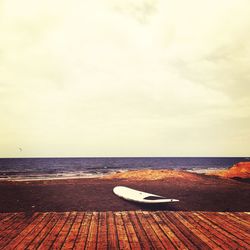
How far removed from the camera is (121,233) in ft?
20.7

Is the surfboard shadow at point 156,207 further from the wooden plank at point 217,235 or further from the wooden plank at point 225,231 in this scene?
the wooden plank at point 217,235

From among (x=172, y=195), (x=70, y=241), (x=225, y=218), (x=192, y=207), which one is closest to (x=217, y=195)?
(x=172, y=195)

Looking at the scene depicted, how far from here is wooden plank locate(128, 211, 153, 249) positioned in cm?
552

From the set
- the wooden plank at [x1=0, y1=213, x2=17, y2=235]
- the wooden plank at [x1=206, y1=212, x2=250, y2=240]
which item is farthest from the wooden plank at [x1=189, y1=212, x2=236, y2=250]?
the wooden plank at [x1=0, y1=213, x2=17, y2=235]

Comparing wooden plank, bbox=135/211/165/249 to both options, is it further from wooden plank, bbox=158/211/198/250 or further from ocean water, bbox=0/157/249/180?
ocean water, bbox=0/157/249/180

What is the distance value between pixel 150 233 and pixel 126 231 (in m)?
0.58

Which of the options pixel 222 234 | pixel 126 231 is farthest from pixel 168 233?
pixel 222 234

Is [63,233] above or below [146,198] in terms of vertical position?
below

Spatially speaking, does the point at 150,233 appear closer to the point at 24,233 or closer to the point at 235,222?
the point at 235,222

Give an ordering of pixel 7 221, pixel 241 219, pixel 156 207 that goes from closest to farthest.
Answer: pixel 7 221
pixel 241 219
pixel 156 207

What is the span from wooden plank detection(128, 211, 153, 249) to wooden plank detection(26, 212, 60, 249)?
2.12 meters

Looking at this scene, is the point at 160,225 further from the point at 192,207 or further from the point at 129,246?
the point at 192,207

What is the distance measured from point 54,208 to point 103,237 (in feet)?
25.6

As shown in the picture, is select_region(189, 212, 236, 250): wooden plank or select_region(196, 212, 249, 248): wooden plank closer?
select_region(189, 212, 236, 250): wooden plank
